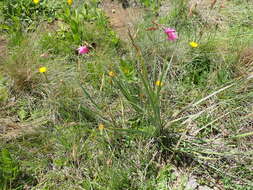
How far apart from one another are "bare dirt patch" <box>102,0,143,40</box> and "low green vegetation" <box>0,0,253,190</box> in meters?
0.05

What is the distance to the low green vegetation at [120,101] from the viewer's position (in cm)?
143

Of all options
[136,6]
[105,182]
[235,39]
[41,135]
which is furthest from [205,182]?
[136,6]

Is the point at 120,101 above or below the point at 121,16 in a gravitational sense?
below

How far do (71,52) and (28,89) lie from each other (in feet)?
1.51

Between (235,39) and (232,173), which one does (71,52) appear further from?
(232,173)

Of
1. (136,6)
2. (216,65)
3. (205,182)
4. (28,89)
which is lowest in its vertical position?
(205,182)

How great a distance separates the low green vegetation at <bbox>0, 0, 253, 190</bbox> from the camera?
1.43 metres

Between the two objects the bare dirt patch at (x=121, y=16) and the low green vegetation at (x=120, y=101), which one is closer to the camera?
the low green vegetation at (x=120, y=101)

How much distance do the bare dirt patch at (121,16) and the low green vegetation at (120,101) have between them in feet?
0.18

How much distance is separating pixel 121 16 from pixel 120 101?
1.08 metres

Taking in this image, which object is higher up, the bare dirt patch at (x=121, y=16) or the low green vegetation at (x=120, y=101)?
the bare dirt patch at (x=121, y=16)

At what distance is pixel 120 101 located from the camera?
1.73m

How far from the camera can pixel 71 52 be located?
2.07 m

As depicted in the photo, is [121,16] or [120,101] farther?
[121,16]
